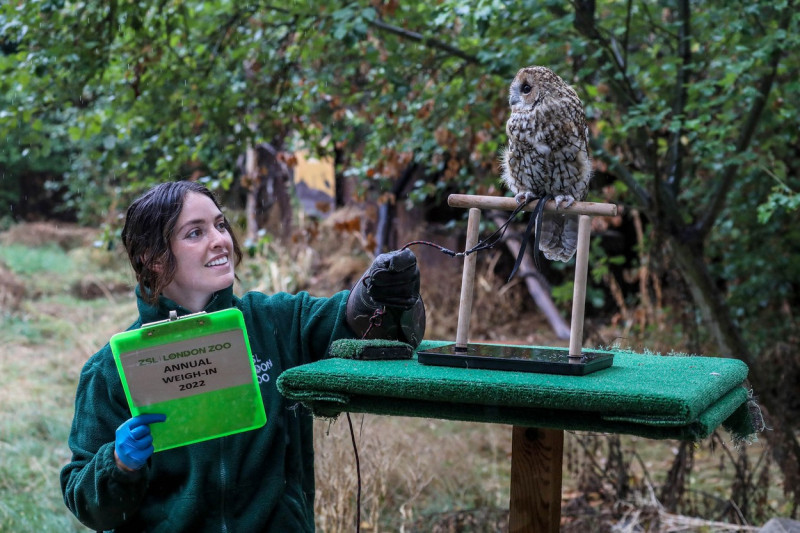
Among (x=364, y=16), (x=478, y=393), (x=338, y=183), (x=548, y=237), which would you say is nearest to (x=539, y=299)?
(x=338, y=183)

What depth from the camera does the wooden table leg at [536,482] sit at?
5.93ft

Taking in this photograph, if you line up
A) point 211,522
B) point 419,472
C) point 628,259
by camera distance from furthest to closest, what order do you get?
point 628,259
point 419,472
point 211,522

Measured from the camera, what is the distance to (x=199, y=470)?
1864 millimetres

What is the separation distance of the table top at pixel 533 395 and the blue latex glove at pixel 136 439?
0.91 feet

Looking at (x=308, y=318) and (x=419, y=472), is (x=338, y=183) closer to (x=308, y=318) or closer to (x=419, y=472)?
(x=419, y=472)

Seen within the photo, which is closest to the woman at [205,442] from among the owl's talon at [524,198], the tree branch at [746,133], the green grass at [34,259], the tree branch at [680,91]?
the owl's talon at [524,198]

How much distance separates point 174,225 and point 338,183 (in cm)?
659

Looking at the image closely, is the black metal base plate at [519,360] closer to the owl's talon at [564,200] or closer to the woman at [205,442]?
the woman at [205,442]

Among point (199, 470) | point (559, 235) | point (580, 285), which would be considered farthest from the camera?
point (559, 235)

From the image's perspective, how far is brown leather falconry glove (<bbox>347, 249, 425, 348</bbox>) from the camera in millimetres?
1868

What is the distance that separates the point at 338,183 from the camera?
27.7ft

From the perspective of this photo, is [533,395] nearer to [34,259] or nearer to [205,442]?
[205,442]

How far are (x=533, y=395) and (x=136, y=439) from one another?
0.79 meters

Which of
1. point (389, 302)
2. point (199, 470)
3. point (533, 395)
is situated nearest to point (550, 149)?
point (389, 302)
